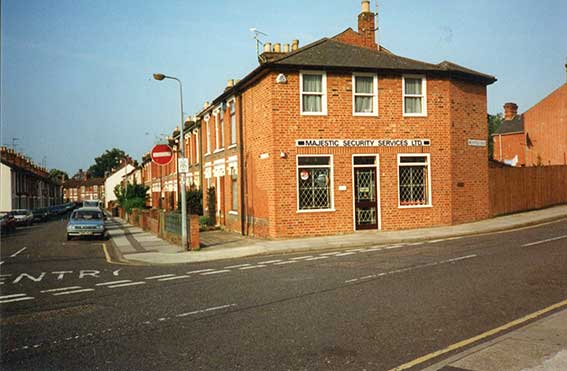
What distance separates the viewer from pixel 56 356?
6148mm

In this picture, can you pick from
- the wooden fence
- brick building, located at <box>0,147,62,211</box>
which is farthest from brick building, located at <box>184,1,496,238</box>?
brick building, located at <box>0,147,62,211</box>

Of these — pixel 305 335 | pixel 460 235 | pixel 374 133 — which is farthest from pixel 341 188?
pixel 305 335

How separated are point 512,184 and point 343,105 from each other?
10196 mm

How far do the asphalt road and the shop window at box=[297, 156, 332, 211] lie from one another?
567 cm

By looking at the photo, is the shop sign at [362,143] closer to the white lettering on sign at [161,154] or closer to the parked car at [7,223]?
the white lettering on sign at [161,154]

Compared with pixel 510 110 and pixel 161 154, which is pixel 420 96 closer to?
pixel 161 154

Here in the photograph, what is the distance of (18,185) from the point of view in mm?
63844

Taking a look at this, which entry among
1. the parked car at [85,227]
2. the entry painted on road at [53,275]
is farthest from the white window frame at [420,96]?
the parked car at [85,227]

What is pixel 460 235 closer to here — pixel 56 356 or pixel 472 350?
pixel 472 350

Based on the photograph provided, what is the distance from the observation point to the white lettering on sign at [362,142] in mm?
20000

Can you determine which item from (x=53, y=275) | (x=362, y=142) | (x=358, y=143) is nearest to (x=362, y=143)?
(x=362, y=142)

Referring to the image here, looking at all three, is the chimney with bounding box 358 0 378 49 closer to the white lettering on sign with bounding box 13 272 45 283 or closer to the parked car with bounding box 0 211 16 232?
the white lettering on sign with bounding box 13 272 45 283

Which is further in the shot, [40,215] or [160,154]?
[40,215]

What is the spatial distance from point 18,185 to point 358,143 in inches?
2211
